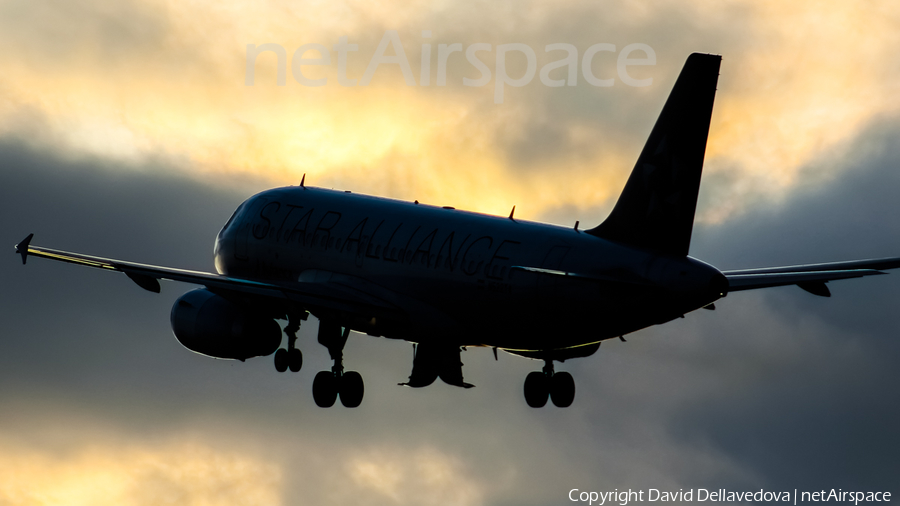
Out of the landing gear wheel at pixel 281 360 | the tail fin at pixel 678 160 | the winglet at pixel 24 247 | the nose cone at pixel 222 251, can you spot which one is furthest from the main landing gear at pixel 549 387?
the winglet at pixel 24 247

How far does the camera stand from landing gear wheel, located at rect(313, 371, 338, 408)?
154 ft

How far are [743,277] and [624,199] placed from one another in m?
7.65

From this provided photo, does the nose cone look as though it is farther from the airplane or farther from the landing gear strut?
the landing gear strut

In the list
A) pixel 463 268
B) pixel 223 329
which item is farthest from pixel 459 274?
pixel 223 329

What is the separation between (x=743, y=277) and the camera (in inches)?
1756

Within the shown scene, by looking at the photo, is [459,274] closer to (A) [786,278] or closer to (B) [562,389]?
(B) [562,389]

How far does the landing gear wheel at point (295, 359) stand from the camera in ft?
158

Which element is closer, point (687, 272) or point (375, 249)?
point (687, 272)

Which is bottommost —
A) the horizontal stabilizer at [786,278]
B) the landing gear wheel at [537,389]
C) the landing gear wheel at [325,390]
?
the landing gear wheel at [325,390]

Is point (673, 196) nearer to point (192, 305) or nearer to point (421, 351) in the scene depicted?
point (421, 351)

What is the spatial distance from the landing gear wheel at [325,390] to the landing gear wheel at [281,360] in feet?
5.48

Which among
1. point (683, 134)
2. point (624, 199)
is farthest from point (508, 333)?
point (683, 134)

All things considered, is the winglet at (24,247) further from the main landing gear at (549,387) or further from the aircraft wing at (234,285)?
the main landing gear at (549,387)

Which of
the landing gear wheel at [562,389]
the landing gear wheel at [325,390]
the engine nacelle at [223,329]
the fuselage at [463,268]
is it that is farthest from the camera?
the engine nacelle at [223,329]
